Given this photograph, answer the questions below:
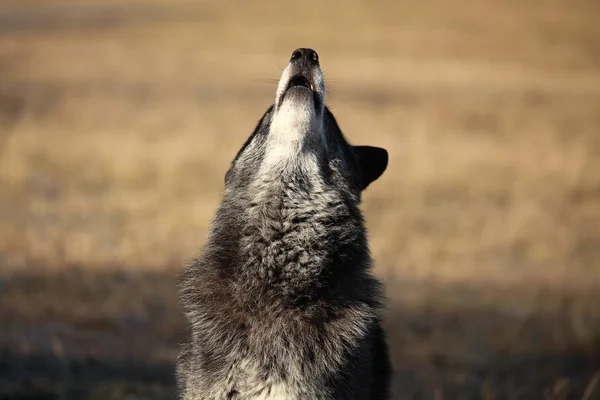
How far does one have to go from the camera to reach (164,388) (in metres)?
7.41

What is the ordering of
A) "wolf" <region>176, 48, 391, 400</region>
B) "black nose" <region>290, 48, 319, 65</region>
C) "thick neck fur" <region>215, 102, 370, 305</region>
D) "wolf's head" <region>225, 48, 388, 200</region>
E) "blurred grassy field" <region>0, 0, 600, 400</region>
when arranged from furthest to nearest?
"blurred grassy field" <region>0, 0, 600, 400</region>, "black nose" <region>290, 48, 319, 65</region>, "wolf's head" <region>225, 48, 388, 200</region>, "thick neck fur" <region>215, 102, 370, 305</region>, "wolf" <region>176, 48, 391, 400</region>

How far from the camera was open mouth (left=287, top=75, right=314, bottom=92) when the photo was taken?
5570mm

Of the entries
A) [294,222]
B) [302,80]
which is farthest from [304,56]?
[294,222]

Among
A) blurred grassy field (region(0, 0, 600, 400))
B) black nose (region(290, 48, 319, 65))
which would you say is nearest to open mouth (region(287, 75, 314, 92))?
black nose (region(290, 48, 319, 65))

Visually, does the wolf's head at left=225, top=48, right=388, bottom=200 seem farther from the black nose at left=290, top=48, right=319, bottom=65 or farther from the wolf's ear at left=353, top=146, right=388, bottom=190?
the wolf's ear at left=353, top=146, right=388, bottom=190

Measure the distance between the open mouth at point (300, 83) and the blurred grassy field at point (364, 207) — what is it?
48.6 inches

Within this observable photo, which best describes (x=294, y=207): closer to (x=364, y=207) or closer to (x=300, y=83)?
(x=300, y=83)

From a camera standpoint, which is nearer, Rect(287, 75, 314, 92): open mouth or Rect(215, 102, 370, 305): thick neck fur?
Rect(215, 102, 370, 305): thick neck fur

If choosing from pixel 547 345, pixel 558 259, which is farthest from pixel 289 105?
pixel 558 259

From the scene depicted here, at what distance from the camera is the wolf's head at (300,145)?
18.0 ft

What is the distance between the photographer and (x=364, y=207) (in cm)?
1396

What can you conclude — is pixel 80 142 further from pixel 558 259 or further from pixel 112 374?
pixel 112 374

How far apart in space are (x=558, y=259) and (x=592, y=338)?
2.81 meters

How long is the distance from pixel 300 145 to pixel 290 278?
0.77 metres
